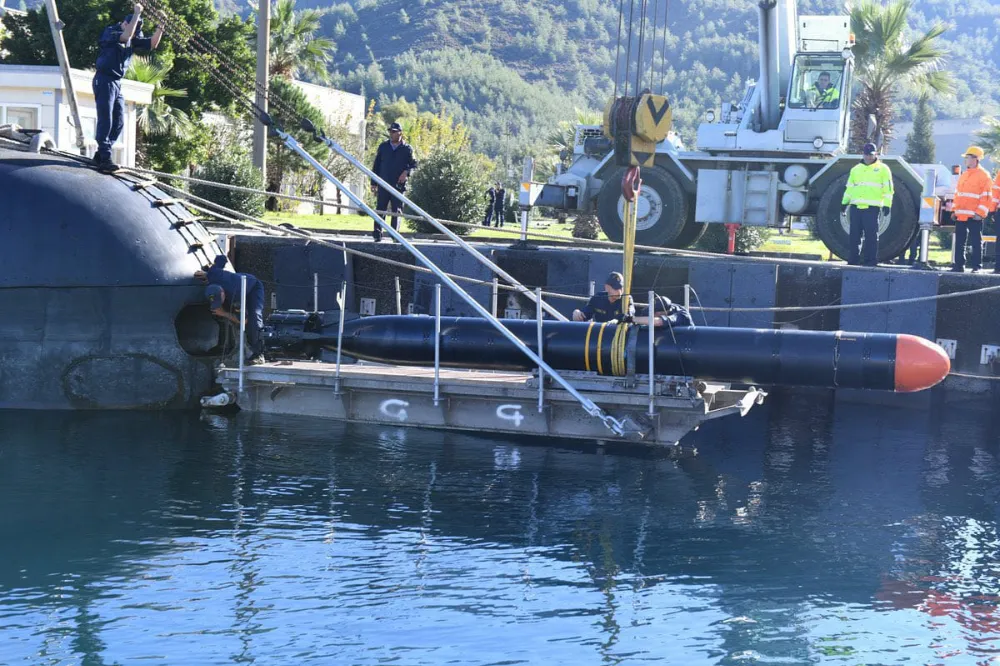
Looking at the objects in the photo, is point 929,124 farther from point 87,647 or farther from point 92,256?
point 87,647

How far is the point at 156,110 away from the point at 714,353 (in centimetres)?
2524

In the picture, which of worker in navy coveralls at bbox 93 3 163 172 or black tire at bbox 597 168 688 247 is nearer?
worker in navy coveralls at bbox 93 3 163 172

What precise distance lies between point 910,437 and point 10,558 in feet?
38.8

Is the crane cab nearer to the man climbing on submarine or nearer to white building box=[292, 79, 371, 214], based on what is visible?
the man climbing on submarine

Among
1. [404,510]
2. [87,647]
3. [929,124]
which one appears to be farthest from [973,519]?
[929,124]

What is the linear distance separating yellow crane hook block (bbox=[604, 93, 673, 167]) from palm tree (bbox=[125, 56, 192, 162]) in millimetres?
22189

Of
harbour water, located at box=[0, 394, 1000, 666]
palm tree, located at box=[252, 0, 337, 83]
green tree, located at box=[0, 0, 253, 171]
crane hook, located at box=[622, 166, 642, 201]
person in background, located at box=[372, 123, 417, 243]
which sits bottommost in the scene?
harbour water, located at box=[0, 394, 1000, 666]

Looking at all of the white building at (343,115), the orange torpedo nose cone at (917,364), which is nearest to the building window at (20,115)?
the orange torpedo nose cone at (917,364)

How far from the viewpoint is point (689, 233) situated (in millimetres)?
22766

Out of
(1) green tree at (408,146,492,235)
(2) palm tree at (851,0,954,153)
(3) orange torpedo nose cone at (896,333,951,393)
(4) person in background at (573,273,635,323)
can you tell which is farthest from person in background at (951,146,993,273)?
(2) palm tree at (851,0,954,153)

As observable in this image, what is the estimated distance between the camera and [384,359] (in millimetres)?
14844

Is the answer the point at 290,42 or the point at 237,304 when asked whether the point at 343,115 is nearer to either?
the point at 290,42

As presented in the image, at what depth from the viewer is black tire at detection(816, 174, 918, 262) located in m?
20.3

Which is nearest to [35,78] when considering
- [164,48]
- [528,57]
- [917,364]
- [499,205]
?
[164,48]
